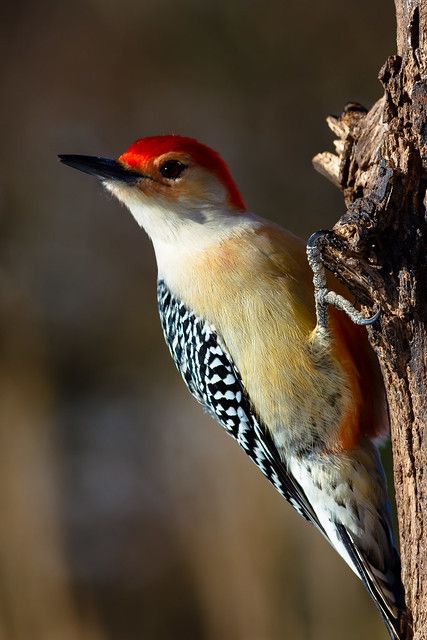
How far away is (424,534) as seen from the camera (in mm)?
2350

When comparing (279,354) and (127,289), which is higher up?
(127,289)

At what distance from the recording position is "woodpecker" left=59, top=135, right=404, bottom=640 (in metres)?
2.68

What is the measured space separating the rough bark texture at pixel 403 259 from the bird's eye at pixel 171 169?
0.94 meters

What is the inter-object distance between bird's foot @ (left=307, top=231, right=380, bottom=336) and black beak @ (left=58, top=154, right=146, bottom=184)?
82cm

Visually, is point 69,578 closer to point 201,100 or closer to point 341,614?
point 341,614

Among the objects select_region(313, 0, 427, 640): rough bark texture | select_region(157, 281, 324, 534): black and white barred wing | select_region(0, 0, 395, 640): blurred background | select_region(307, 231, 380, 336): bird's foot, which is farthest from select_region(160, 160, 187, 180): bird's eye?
select_region(0, 0, 395, 640): blurred background

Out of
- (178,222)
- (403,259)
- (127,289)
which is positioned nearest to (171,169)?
(178,222)

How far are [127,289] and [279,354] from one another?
3.89 meters

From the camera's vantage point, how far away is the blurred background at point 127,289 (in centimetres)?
577

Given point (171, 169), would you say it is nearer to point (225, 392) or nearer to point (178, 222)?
point (178, 222)

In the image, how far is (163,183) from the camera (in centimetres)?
300

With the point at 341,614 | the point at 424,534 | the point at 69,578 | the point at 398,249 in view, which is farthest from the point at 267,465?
the point at 69,578

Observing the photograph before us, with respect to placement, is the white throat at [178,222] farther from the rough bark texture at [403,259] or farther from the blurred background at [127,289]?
the blurred background at [127,289]

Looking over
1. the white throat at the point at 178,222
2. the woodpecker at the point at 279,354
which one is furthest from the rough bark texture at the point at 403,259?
the white throat at the point at 178,222
